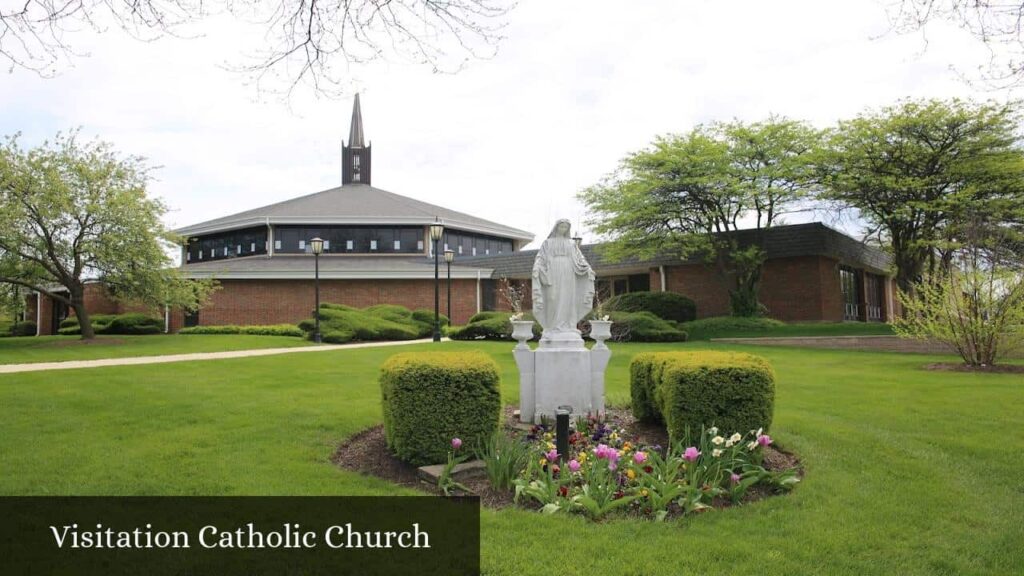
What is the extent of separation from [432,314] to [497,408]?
871 inches

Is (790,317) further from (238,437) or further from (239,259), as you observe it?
(239,259)

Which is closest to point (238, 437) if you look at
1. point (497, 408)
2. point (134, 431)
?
point (134, 431)

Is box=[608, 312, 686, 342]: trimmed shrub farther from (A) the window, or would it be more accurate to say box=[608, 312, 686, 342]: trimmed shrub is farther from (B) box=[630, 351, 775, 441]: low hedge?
(B) box=[630, 351, 775, 441]: low hedge

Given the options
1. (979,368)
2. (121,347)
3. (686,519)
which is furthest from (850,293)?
(121,347)

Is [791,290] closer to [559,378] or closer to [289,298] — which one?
[559,378]

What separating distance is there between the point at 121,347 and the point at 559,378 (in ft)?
58.7

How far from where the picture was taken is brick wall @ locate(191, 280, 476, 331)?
31156 millimetres

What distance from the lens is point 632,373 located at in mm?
8297

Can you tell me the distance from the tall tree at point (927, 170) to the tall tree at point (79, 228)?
24644mm

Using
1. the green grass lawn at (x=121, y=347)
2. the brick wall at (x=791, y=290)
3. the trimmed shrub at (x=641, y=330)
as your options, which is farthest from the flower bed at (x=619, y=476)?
the brick wall at (x=791, y=290)

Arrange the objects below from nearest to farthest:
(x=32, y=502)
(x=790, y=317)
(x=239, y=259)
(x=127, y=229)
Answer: (x=32, y=502), (x=127, y=229), (x=790, y=317), (x=239, y=259)

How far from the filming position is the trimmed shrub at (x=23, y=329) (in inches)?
1412

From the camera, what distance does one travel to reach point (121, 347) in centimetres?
2017

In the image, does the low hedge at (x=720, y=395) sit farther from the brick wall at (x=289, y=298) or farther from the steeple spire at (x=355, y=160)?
the steeple spire at (x=355, y=160)
